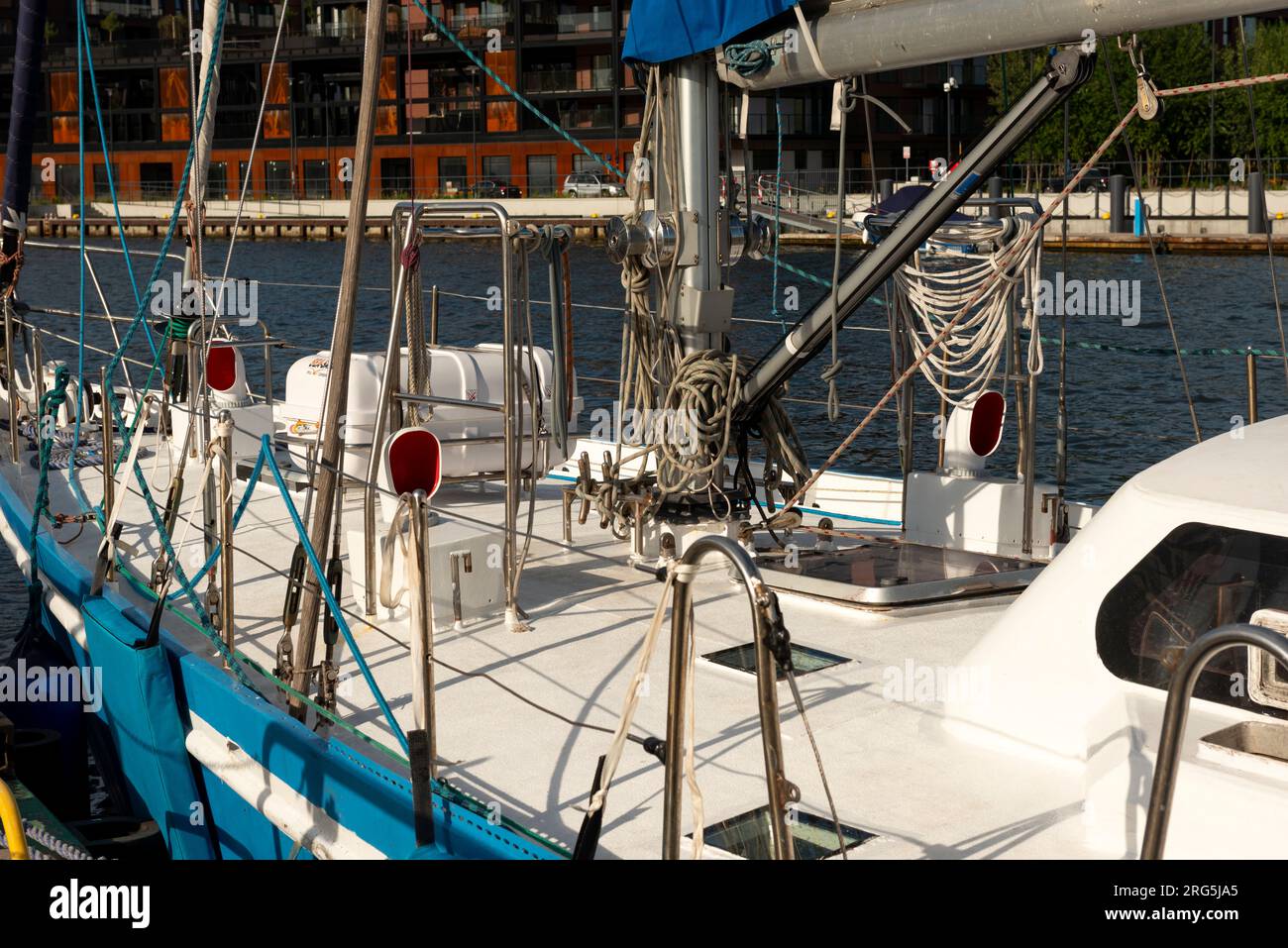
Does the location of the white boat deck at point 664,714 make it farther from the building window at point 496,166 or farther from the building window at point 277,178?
the building window at point 277,178

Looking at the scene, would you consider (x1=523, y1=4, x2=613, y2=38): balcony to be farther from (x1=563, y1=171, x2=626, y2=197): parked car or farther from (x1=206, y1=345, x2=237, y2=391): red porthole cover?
(x1=206, y1=345, x2=237, y2=391): red porthole cover

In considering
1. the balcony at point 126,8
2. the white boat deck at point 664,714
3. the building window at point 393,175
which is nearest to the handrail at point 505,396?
the white boat deck at point 664,714

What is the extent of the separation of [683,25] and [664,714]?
3.03 metres

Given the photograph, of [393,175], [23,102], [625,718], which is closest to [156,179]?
[393,175]

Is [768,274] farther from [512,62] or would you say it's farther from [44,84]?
[44,84]

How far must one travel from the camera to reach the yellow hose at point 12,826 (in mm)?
3762

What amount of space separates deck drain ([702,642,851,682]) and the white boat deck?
0.05 metres

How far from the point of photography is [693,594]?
14.8 ft

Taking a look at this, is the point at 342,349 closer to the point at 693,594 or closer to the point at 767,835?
the point at 693,594

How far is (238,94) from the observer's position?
66312 mm

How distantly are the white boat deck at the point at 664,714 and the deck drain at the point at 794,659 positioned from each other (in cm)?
5
